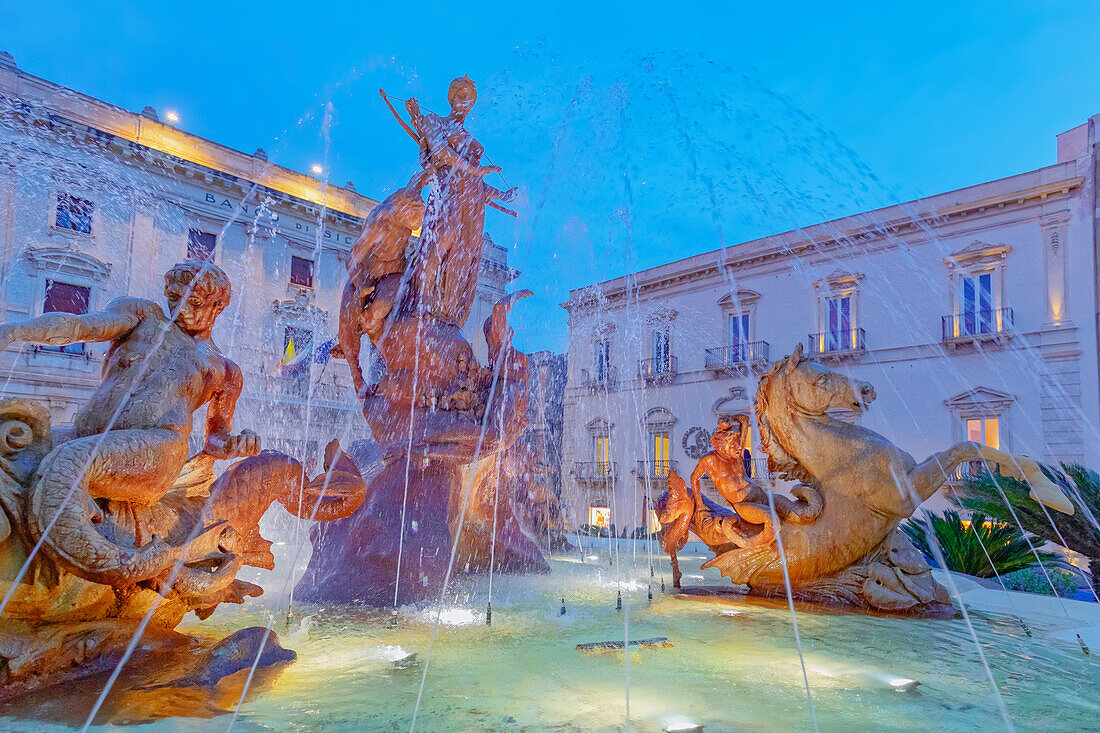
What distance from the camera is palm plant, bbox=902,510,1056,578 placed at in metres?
7.98

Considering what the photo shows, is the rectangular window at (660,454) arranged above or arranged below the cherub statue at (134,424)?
below

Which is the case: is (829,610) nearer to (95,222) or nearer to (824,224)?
(824,224)

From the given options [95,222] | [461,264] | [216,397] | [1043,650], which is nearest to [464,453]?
[461,264]

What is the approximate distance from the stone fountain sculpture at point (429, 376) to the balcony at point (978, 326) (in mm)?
17459

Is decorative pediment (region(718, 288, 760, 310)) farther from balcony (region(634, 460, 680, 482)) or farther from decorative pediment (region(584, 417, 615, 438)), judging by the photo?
decorative pediment (region(584, 417, 615, 438))

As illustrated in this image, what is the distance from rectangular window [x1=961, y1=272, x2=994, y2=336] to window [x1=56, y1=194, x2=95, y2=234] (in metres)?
26.0

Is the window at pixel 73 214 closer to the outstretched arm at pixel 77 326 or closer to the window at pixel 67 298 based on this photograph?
the window at pixel 67 298

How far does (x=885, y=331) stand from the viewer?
21594mm

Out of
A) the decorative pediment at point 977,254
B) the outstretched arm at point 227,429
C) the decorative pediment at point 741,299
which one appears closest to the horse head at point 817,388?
the outstretched arm at point 227,429

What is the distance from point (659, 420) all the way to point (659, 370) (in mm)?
2083

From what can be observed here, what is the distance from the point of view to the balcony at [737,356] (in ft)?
78.4

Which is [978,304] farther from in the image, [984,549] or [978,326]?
[984,549]

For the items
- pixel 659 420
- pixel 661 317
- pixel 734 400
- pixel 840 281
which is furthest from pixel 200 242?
pixel 840 281

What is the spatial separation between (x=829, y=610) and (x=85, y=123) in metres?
23.6
